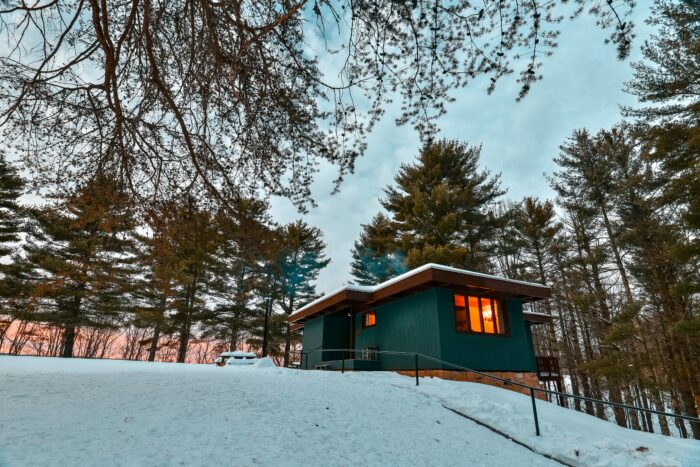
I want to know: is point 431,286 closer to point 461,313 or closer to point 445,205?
point 461,313

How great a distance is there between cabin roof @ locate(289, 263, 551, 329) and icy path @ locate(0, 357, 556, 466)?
14.2 feet

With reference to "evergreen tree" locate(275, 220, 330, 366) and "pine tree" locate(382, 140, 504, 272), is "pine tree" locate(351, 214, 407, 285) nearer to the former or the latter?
"pine tree" locate(382, 140, 504, 272)

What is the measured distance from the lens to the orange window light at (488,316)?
39.5ft

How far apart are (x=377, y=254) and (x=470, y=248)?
20.5 feet

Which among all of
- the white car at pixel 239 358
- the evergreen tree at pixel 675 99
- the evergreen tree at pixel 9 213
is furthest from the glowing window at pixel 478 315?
the evergreen tree at pixel 9 213

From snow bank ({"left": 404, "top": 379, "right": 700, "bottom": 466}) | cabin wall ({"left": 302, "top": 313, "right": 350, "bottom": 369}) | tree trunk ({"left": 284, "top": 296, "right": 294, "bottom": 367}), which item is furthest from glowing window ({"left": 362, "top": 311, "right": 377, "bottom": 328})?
tree trunk ({"left": 284, "top": 296, "right": 294, "bottom": 367})

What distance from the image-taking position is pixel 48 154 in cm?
641

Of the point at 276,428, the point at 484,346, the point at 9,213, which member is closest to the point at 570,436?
the point at 276,428

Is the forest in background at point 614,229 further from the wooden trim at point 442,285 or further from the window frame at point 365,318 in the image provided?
the window frame at point 365,318

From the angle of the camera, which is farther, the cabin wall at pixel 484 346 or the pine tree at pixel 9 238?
the pine tree at pixel 9 238

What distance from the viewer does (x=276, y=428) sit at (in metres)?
4.74

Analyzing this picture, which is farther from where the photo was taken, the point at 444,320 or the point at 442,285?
the point at 442,285

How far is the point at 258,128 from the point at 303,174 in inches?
44.9

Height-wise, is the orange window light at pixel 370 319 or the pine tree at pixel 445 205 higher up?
the pine tree at pixel 445 205
